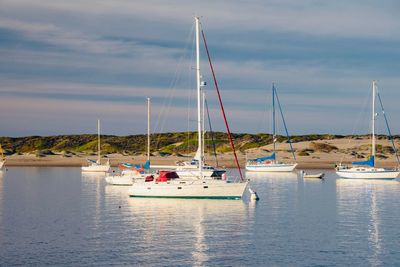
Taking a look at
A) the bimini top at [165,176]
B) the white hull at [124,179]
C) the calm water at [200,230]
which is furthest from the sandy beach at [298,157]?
the calm water at [200,230]

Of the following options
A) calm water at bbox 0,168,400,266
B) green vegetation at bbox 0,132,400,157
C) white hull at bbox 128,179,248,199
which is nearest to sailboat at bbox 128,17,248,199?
white hull at bbox 128,179,248,199

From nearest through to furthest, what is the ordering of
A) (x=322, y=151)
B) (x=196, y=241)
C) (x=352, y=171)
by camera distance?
(x=196, y=241) < (x=352, y=171) < (x=322, y=151)

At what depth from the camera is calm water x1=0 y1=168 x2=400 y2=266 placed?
24172 millimetres

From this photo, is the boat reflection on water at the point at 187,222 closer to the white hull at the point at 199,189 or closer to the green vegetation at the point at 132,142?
the white hull at the point at 199,189

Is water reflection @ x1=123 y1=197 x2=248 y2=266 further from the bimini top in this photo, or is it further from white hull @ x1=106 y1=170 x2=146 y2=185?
white hull @ x1=106 y1=170 x2=146 y2=185

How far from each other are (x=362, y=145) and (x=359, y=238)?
9315 cm

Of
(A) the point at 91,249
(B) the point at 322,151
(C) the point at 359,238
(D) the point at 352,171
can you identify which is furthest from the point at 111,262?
(B) the point at 322,151

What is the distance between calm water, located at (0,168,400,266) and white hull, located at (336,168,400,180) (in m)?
20.8

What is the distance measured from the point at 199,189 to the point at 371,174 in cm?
3318

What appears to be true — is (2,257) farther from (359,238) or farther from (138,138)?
(138,138)

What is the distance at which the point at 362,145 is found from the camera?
119m

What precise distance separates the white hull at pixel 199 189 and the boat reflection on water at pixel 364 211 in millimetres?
7509

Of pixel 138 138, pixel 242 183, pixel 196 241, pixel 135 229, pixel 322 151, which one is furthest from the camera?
pixel 138 138

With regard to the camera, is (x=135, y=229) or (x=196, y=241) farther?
(x=135, y=229)
